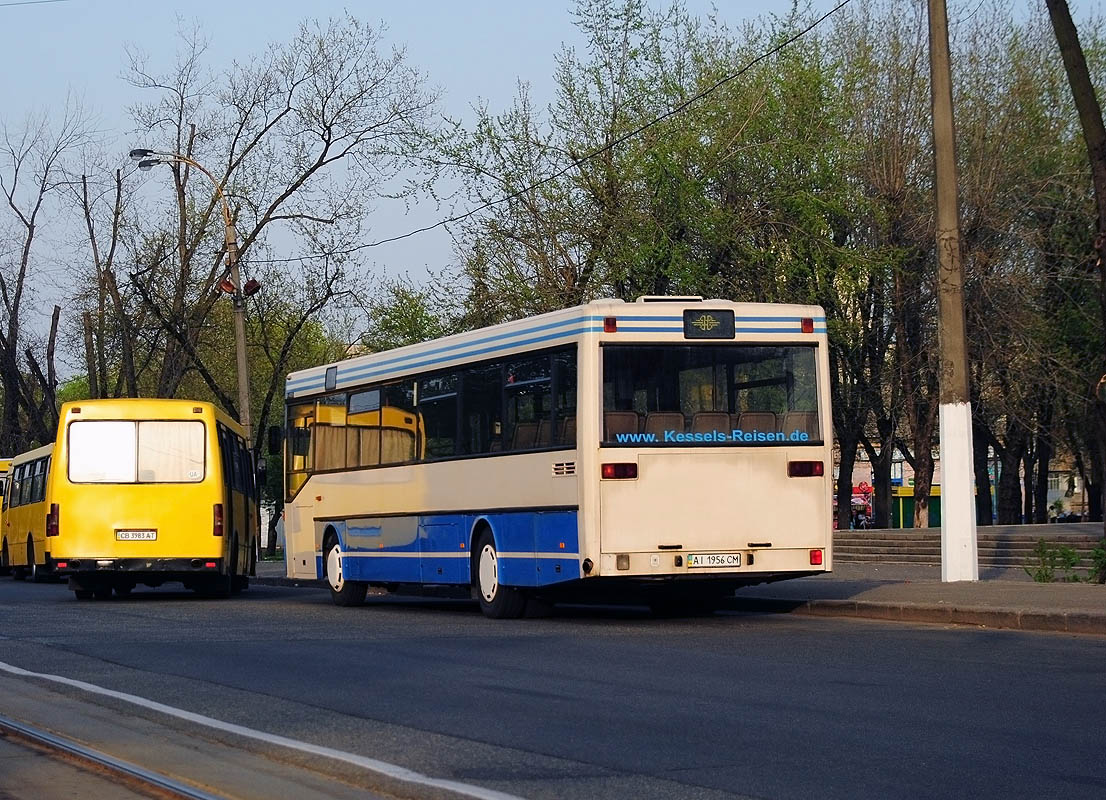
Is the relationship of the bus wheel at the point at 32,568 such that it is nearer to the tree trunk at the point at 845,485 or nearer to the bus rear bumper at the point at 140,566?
the bus rear bumper at the point at 140,566

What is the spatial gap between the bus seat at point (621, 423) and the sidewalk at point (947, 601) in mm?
3152

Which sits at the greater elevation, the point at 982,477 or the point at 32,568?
the point at 982,477

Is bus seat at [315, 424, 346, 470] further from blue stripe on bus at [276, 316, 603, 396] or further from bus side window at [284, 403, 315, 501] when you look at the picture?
blue stripe on bus at [276, 316, 603, 396]

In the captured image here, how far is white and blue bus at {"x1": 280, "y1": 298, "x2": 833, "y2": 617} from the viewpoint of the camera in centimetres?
1708

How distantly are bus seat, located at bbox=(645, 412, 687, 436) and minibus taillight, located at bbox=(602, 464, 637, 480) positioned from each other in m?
0.45

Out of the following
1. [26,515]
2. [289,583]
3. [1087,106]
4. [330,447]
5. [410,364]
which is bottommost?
[289,583]

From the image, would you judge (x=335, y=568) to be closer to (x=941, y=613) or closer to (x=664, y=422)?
(x=664, y=422)

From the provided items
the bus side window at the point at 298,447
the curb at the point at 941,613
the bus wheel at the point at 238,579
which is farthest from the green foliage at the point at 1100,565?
the bus wheel at the point at 238,579

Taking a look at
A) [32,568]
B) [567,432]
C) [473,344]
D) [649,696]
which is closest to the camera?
[649,696]

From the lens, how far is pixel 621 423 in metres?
17.1

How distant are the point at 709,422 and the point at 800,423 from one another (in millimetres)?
996

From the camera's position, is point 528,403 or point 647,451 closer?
point 647,451

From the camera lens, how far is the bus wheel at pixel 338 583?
23.0 m

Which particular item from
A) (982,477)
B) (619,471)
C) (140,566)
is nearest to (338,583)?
(140,566)
